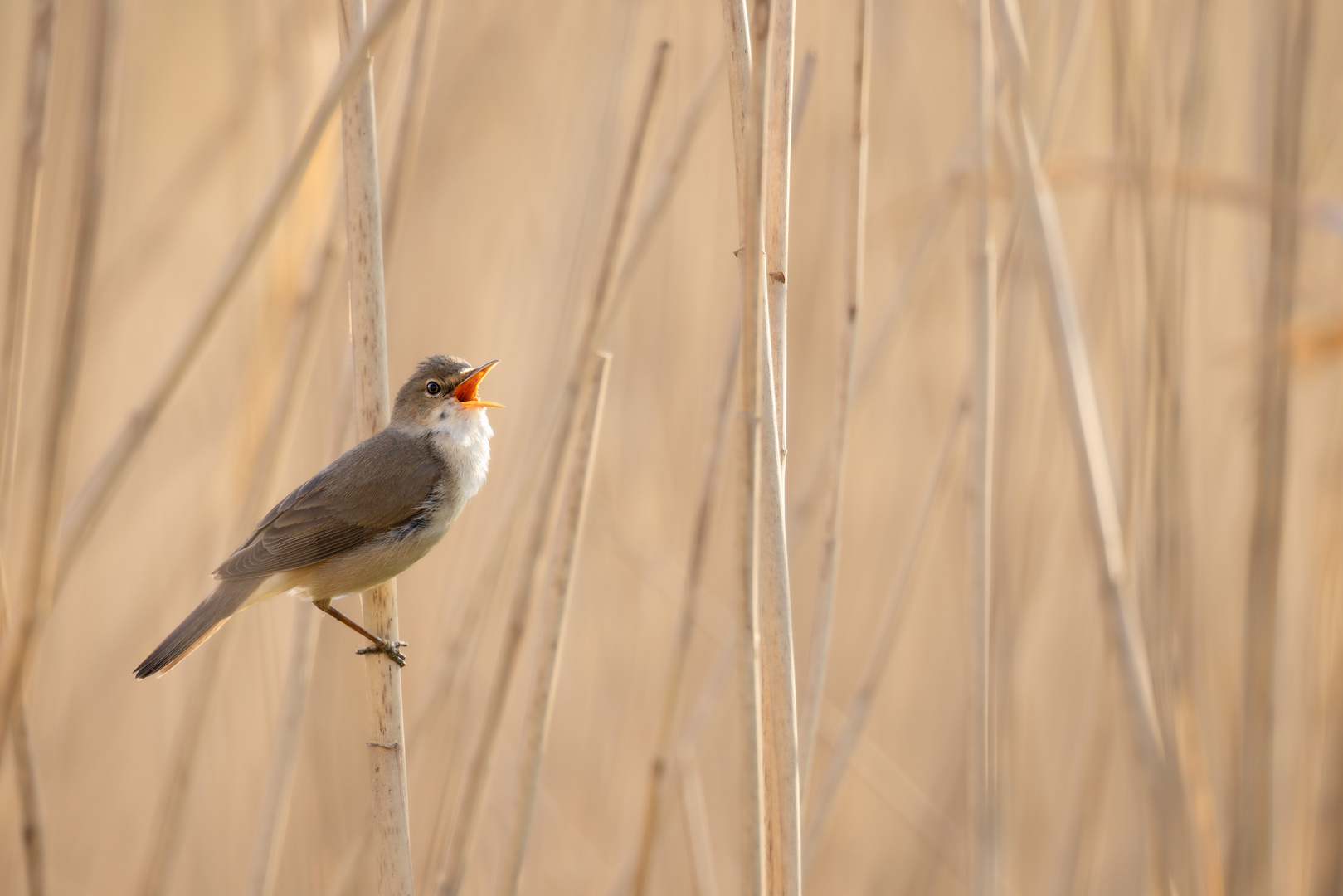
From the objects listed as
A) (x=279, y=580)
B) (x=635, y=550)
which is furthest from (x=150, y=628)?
(x=635, y=550)

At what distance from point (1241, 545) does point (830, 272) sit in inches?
62.0

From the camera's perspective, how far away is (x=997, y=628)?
7.62 ft

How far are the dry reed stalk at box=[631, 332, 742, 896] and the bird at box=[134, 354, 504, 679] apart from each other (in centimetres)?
51

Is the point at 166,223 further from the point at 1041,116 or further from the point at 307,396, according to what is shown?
the point at 1041,116

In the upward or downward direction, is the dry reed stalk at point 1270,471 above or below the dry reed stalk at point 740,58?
below

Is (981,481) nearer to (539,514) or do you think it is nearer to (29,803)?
(539,514)

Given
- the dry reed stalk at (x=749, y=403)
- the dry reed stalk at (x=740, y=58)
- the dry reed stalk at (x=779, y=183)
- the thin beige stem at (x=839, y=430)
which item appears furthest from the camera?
the thin beige stem at (x=839, y=430)

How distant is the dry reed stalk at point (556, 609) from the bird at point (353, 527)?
271 millimetres

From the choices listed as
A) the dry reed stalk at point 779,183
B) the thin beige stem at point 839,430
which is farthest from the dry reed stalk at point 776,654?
the thin beige stem at point 839,430

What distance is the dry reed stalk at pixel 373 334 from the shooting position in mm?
1566

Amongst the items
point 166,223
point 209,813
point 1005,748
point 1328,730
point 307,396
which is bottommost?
point 209,813

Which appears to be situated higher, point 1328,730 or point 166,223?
point 166,223

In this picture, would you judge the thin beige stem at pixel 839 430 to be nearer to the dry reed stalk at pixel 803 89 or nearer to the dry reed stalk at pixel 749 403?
the dry reed stalk at pixel 803 89

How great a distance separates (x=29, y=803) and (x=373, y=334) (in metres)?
0.87
